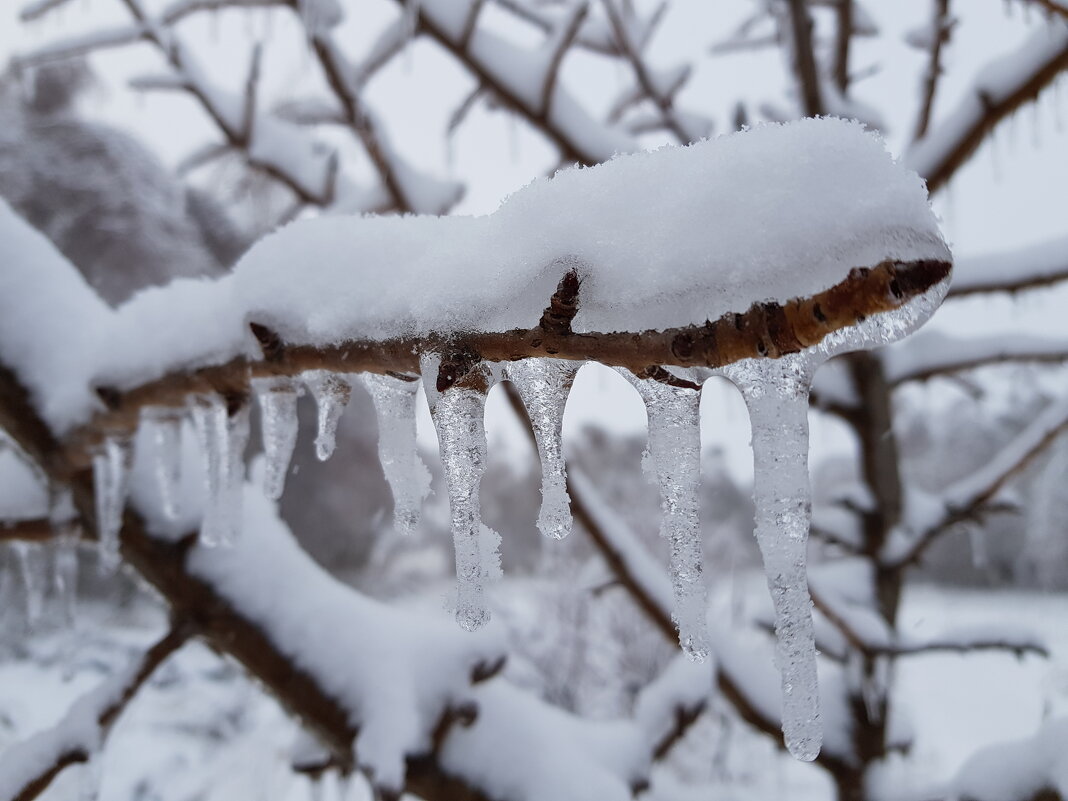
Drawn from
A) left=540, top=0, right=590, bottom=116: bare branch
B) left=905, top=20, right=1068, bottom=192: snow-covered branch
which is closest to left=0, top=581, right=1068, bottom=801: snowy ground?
left=905, top=20, right=1068, bottom=192: snow-covered branch

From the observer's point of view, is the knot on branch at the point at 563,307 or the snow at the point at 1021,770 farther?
the snow at the point at 1021,770

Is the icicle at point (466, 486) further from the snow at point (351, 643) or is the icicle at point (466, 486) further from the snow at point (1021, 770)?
the snow at point (1021, 770)

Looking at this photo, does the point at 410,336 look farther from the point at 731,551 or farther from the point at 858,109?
the point at 731,551

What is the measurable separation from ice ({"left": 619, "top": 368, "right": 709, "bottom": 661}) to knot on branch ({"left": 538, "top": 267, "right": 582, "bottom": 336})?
112 millimetres

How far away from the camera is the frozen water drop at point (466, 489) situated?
19.1 inches

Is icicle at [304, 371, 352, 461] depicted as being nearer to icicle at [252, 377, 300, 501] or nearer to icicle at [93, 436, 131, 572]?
icicle at [252, 377, 300, 501]

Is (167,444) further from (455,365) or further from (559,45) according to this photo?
(559,45)

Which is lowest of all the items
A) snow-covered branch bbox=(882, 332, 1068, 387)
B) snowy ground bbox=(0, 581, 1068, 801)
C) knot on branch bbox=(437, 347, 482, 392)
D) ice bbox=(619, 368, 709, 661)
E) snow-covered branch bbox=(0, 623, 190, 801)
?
snowy ground bbox=(0, 581, 1068, 801)

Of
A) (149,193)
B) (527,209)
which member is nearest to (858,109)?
(527,209)

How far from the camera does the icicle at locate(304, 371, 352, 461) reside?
1.93 ft

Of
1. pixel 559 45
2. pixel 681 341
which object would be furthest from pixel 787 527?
pixel 559 45

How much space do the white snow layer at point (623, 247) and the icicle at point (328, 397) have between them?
0.19ft

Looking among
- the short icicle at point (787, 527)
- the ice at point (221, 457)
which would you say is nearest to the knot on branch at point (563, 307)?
the short icicle at point (787, 527)

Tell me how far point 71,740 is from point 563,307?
0.93 metres
